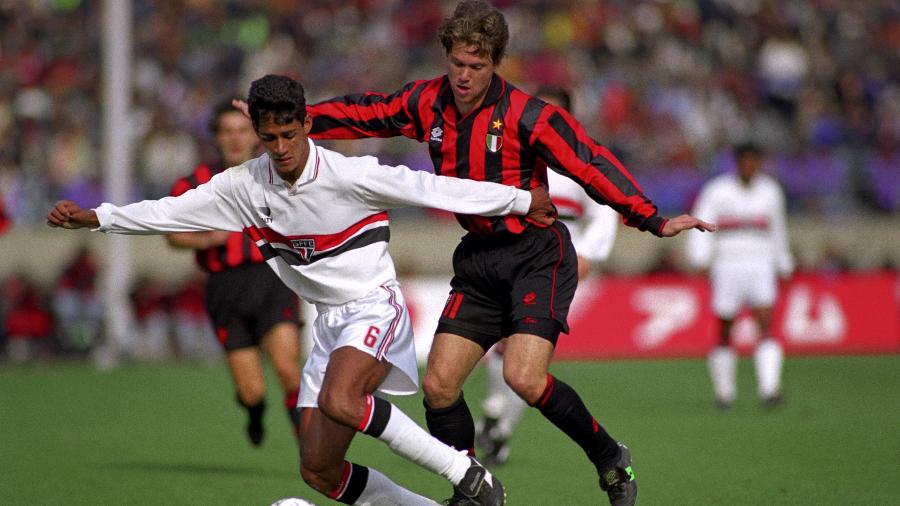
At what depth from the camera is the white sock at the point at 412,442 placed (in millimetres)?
5887

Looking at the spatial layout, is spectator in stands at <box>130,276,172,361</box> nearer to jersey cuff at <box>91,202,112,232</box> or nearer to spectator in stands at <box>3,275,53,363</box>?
spectator in stands at <box>3,275,53,363</box>

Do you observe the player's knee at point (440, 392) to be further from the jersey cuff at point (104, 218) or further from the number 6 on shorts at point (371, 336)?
the jersey cuff at point (104, 218)

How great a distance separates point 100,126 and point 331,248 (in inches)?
617

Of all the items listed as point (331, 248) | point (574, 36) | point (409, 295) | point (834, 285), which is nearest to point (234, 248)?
point (331, 248)

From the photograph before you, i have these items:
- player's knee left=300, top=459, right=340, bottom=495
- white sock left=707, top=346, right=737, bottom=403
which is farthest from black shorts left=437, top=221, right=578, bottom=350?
white sock left=707, top=346, right=737, bottom=403

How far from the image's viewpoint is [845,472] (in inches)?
326

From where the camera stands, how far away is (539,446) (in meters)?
9.95

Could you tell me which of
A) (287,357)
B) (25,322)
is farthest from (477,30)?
(25,322)

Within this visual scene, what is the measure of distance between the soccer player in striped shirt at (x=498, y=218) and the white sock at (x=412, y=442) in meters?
0.35

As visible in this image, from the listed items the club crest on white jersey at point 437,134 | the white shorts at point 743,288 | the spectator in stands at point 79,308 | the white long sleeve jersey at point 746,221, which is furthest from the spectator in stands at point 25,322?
the club crest on white jersey at point 437,134

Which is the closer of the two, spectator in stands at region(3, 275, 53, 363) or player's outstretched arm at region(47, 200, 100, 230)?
player's outstretched arm at region(47, 200, 100, 230)

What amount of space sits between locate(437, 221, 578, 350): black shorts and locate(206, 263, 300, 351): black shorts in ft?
8.06

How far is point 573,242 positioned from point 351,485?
319 cm

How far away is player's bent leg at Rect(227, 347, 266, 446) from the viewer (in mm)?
8875
